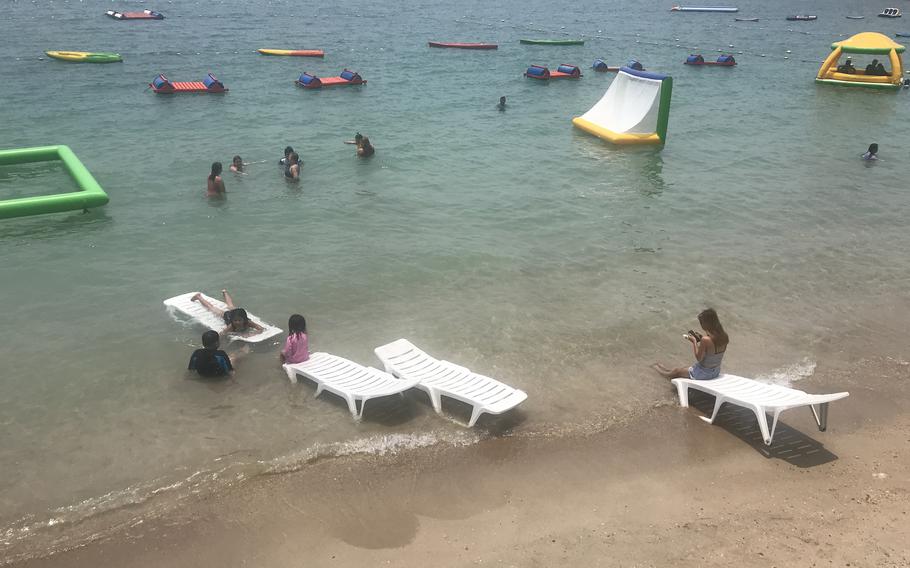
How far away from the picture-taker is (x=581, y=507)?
6660 mm

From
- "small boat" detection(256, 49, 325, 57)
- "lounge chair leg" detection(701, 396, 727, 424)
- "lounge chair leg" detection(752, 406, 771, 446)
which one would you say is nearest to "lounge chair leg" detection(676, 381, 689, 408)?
"lounge chair leg" detection(701, 396, 727, 424)

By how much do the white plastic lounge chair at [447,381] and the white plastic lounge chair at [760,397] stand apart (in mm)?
2180

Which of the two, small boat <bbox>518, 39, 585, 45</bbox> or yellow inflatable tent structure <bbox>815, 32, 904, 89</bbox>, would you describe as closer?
yellow inflatable tent structure <bbox>815, 32, 904, 89</bbox>

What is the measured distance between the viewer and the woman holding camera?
8.03 m

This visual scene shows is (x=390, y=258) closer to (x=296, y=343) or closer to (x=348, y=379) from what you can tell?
(x=296, y=343)

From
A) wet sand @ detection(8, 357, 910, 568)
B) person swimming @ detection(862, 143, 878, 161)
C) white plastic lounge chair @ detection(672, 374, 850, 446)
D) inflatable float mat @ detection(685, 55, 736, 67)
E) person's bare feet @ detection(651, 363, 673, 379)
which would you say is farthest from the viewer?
inflatable float mat @ detection(685, 55, 736, 67)

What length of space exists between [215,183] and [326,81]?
15998 millimetres

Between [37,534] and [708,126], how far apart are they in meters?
24.3

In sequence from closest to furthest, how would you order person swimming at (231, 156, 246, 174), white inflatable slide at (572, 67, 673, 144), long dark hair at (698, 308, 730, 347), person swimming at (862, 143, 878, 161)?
long dark hair at (698, 308, 730, 347), person swimming at (231, 156, 246, 174), person swimming at (862, 143, 878, 161), white inflatable slide at (572, 67, 673, 144)

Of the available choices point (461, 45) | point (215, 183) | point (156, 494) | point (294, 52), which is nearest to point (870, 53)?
point (461, 45)

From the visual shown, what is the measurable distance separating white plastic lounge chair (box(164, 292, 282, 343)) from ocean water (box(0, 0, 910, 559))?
0.77 ft

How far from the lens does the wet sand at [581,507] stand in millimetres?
6062

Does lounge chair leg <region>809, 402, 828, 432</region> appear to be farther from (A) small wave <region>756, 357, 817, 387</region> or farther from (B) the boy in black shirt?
(B) the boy in black shirt

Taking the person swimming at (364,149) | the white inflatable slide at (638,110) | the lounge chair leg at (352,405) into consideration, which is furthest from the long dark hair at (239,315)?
the white inflatable slide at (638,110)
